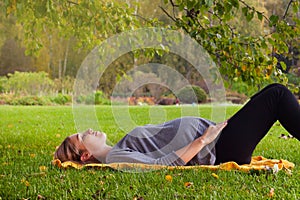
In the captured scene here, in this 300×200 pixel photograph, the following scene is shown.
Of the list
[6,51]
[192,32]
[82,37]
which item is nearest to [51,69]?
[6,51]

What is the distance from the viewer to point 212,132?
9.39 feet

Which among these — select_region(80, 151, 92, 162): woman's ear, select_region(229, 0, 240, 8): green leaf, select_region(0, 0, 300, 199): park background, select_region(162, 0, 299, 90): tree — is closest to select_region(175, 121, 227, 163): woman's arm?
select_region(0, 0, 300, 199): park background

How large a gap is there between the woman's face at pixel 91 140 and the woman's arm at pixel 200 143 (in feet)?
1.53

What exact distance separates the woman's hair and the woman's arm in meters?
0.66

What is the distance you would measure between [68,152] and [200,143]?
872 millimetres

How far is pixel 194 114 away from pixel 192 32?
1.18 m

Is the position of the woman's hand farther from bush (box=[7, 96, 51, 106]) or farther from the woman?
bush (box=[7, 96, 51, 106])

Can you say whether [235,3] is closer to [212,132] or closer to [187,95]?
[187,95]

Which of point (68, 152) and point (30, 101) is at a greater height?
point (68, 152)

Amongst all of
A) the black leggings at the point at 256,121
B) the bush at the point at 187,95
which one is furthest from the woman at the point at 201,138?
the bush at the point at 187,95

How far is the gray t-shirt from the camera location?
2852mm

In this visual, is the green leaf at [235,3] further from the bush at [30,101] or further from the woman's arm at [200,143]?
the bush at [30,101]

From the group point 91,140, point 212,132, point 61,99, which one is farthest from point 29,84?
point 212,132

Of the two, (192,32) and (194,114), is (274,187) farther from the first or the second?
(192,32)
